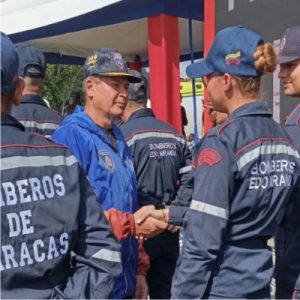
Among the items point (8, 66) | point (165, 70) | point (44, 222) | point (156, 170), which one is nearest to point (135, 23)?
point (165, 70)

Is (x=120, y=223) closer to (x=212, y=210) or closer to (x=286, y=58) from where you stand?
(x=212, y=210)

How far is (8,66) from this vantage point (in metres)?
1.50

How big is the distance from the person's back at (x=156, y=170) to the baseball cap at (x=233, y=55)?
1.50 meters

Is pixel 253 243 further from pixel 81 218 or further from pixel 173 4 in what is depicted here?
pixel 173 4

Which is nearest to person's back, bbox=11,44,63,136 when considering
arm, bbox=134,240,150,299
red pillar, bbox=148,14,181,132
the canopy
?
arm, bbox=134,240,150,299

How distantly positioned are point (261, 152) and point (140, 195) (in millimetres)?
1128

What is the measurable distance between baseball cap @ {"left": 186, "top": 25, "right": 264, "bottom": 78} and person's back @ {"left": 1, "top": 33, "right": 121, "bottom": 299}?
0.82 meters

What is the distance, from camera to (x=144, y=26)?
312 inches

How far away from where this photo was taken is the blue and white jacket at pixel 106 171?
2.27 meters

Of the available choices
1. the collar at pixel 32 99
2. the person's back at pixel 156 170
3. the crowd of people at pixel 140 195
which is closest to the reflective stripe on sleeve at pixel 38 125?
the collar at pixel 32 99

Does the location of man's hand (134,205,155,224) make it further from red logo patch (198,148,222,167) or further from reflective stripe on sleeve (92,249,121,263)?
reflective stripe on sleeve (92,249,121,263)

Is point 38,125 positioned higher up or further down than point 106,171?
higher up

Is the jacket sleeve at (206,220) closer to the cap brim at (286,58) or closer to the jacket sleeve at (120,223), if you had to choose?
the jacket sleeve at (120,223)

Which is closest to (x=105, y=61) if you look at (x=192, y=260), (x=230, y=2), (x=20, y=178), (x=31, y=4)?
(x=192, y=260)
